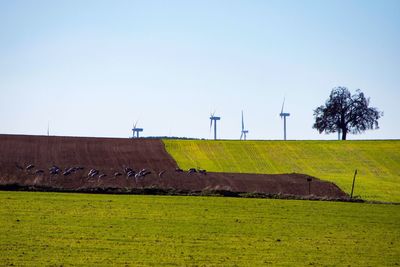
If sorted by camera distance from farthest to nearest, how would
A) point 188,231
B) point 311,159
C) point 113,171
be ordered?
point 311,159 < point 113,171 < point 188,231

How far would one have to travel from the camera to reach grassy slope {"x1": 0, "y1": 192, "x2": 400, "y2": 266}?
23.2 m

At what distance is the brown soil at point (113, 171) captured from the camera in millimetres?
48281

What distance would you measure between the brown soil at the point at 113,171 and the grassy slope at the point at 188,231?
18.9 ft

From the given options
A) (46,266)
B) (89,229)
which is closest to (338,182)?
(89,229)

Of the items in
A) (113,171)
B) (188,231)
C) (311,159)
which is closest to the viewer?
(188,231)

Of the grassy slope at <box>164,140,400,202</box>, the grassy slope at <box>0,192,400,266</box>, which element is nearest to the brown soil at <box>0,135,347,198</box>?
the grassy slope at <box>164,140,400,202</box>

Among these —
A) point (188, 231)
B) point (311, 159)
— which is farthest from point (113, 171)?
point (311, 159)

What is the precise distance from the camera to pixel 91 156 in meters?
67.4

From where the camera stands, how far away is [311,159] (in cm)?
7412

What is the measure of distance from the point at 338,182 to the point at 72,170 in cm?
2230

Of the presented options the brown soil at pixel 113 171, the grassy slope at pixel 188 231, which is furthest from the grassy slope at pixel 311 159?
the grassy slope at pixel 188 231

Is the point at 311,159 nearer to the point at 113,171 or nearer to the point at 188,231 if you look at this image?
the point at 113,171

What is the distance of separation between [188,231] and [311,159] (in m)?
46.5

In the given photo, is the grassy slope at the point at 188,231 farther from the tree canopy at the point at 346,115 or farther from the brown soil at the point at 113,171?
the tree canopy at the point at 346,115
